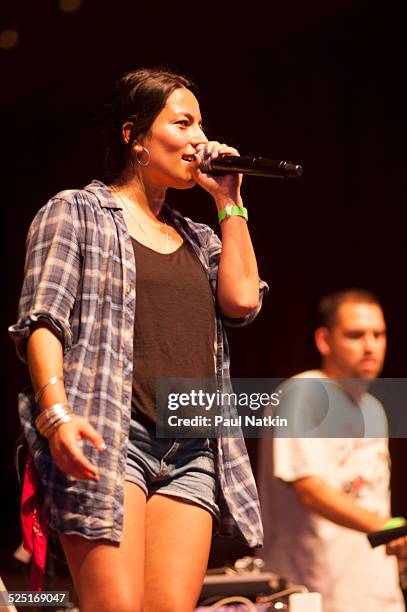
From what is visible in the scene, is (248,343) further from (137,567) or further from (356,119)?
(137,567)

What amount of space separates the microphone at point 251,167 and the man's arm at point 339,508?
118 centimetres

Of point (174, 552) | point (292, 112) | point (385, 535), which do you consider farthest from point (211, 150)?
point (292, 112)

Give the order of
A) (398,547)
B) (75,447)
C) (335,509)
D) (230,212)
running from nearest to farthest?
1. (75,447)
2. (230,212)
3. (398,547)
4. (335,509)

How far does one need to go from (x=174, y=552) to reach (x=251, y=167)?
71 cm

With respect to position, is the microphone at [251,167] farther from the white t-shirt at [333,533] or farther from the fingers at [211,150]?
the white t-shirt at [333,533]

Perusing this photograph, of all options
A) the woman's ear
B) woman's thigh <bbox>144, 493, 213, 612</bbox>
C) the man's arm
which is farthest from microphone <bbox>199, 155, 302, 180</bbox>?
the man's arm

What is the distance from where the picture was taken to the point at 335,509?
8.90 ft

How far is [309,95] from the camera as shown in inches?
183

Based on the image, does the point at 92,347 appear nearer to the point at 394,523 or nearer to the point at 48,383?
the point at 48,383

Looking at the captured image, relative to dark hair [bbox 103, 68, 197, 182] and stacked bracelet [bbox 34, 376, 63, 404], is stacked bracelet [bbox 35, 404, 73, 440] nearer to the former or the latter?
stacked bracelet [bbox 34, 376, 63, 404]

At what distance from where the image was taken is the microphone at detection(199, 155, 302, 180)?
1.82m

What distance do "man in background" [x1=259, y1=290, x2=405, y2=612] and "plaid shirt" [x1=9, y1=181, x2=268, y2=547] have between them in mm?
984

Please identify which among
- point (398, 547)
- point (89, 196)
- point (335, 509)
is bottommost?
point (398, 547)

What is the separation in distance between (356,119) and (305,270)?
0.76 meters
